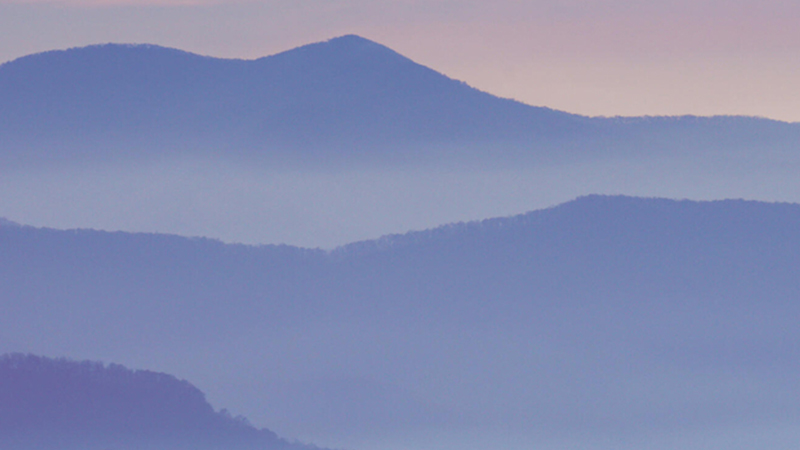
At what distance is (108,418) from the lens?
112ft

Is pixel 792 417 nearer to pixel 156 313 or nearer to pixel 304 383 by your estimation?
pixel 304 383

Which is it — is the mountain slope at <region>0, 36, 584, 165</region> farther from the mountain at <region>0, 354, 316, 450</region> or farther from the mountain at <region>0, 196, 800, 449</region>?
the mountain at <region>0, 354, 316, 450</region>

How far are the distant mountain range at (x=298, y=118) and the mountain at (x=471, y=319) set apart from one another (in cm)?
2056

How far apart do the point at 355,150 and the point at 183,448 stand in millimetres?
73806

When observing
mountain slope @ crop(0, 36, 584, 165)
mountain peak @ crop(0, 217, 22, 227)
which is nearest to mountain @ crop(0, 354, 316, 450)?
mountain peak @ crop(0, 217, 22, 227)

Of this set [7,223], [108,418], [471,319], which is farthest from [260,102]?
[108,418]

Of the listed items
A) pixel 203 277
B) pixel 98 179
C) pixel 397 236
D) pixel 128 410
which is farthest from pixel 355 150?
pixel 128 410

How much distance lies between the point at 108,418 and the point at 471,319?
3060 centimetres

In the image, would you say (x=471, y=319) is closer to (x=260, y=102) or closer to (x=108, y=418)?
(x=108, y=418)

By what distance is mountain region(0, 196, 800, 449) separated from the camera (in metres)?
49.5

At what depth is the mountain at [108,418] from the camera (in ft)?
109

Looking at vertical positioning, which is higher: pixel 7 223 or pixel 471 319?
pixel 7 223

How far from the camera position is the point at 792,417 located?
48.0m

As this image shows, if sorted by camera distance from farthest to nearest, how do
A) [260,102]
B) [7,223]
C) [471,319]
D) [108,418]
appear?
1. [260,102]
2. [7,223]
3. [471,319]
4. [108,418]
